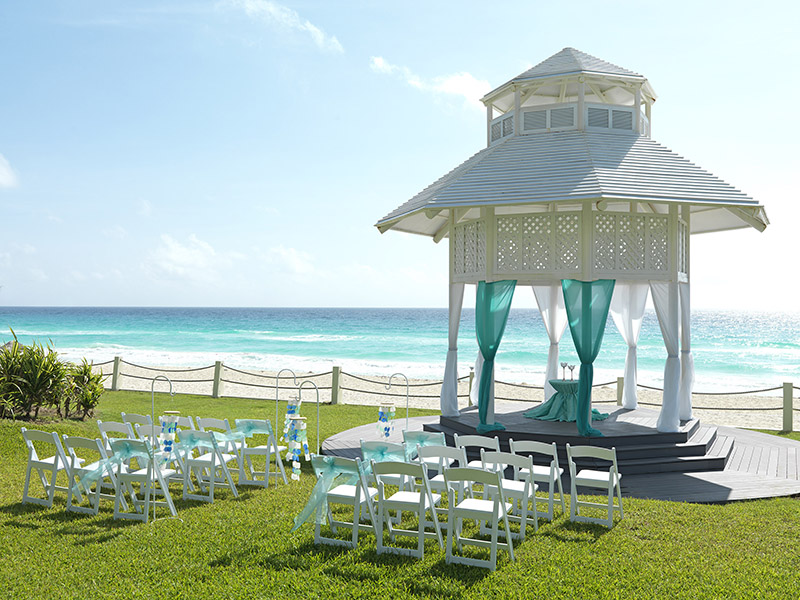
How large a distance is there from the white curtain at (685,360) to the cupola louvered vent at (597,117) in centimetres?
305

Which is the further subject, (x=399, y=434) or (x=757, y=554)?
(x=399, y=434)

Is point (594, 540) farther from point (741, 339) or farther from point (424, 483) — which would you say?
point (741, 339)

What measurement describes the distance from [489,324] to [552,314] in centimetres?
407

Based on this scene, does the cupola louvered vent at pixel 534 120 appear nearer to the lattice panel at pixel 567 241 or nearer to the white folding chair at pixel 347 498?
the lattice panel at pixel 567 241

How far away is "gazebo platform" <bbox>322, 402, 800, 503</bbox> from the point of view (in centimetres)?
805

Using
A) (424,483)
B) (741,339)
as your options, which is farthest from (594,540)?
(741,339)

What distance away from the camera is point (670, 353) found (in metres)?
10.2

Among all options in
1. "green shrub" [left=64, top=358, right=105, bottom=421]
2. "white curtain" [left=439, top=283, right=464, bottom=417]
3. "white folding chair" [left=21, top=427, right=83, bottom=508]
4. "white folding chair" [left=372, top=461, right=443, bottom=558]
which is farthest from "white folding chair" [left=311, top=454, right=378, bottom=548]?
"green shrub" [left=64, top=358, right=105, bottom=421]

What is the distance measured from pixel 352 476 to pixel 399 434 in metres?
5.83

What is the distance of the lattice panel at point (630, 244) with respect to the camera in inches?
384

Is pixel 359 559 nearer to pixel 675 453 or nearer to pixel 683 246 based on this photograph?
pixel 675 453

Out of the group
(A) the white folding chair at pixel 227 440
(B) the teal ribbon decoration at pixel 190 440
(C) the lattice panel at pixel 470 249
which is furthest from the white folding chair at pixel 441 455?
(C) the lattice panel at pixel 470 249

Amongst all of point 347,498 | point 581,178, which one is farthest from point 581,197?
point 347,498

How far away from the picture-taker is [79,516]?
6.45 metres
